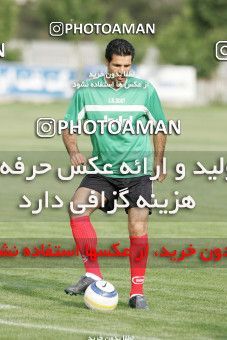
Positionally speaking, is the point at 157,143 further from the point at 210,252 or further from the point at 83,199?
the point at 210,252

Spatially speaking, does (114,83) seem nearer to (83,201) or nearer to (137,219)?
(83,201)

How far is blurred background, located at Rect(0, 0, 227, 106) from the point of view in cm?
6669

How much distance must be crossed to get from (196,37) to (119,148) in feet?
235

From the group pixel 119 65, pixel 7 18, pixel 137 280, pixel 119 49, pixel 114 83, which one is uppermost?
pixel 7 18

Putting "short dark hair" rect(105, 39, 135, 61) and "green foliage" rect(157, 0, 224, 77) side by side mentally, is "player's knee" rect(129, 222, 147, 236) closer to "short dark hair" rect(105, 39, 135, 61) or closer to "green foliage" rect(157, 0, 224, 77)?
"short dark hair" rect(105, 39, 135, 61)

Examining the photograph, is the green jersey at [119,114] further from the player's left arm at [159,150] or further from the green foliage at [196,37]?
the green foliage at [196,37]

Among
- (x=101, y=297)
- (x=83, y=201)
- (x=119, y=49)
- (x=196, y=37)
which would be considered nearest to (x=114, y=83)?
(x=119, y=49)

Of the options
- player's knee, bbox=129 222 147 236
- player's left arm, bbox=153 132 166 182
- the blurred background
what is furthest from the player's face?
the blurred background

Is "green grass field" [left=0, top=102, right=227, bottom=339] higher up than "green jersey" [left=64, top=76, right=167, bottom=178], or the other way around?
"green jersey" [left=64, top=76, right=167, bottom=178]

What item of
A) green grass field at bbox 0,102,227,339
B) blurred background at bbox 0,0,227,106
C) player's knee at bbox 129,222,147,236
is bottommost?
green grass field at bbox 0,102,227,339

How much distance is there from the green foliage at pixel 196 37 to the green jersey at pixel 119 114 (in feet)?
218

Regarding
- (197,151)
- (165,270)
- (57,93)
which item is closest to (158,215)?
(165,270)

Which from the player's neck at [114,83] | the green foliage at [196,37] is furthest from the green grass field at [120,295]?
the green foliage at [196,37]

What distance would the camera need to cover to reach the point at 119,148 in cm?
1125
